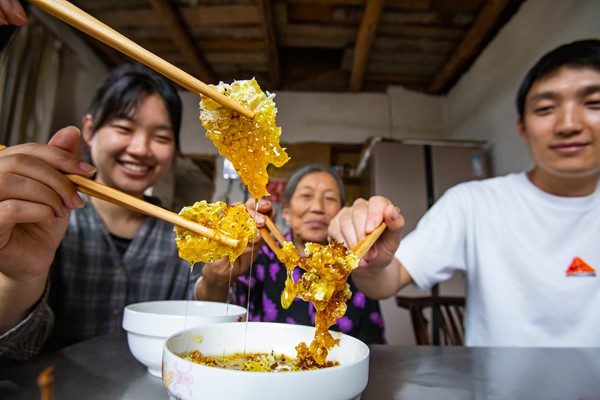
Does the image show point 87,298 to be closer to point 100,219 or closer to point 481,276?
point 100,219

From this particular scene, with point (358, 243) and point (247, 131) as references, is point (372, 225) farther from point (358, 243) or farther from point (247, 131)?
point (247, 131)

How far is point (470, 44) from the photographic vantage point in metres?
3.28

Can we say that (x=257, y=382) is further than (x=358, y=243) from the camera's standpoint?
No

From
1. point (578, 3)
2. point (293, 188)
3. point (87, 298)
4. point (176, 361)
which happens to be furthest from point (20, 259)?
point (578, 3)

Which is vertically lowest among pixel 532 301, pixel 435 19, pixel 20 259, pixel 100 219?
pixel 532 301

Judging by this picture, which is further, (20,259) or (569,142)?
(569,142)

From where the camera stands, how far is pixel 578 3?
223cm

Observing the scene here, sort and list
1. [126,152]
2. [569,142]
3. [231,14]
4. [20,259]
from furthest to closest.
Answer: [231,14] < [126,152] < [569,142] < [20,259]

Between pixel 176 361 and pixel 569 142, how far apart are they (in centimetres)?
144

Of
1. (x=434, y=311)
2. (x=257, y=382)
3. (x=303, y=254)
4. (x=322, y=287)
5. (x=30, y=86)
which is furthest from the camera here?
(x=30, y=86)

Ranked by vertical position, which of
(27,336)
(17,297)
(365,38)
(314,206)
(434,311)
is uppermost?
(365,38)

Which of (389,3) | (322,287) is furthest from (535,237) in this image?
(389,3)

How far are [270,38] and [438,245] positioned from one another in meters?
2.58

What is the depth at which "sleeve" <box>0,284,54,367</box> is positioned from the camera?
2.69 feet
